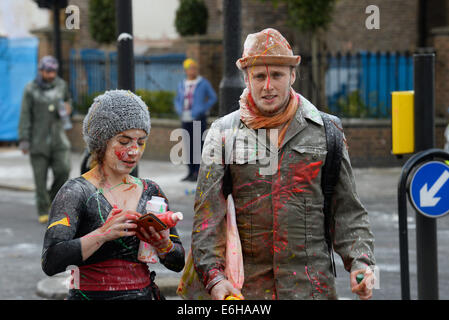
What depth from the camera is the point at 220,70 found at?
18234 mm

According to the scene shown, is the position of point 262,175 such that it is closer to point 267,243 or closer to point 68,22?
point 267,243

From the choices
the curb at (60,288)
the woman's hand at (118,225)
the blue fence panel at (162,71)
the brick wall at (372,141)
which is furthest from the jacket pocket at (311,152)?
the blue fence panel at (162,71)

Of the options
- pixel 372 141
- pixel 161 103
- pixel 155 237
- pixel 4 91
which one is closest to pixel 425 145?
pixel 155 237

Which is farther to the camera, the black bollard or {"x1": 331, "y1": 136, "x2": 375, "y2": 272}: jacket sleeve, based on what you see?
the black bollard

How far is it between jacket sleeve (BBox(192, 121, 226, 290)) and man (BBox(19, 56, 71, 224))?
7.33 metres

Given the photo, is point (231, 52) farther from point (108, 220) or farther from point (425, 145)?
point (108, 220)

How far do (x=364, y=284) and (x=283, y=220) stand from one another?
1.36 feet

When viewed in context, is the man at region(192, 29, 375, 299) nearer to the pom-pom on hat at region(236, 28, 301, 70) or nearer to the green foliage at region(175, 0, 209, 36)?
the pom-pom on hat at region(236, 28, 301, 70)

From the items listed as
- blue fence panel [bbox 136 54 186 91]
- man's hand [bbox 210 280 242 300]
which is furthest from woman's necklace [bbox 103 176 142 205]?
blue fence panel [bbox 136 54 186 91]

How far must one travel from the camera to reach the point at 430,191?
587 centimetres

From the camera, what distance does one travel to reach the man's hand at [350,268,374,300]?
3.51 metres

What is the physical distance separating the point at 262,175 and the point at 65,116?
7537 millimetres

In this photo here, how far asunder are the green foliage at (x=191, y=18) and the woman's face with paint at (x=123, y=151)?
1728cm
